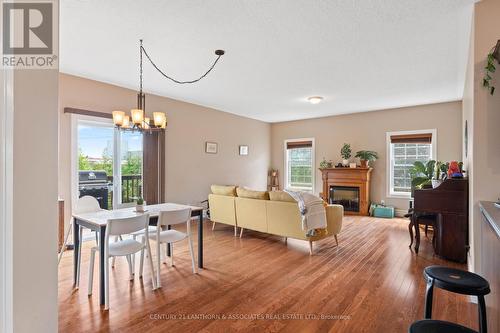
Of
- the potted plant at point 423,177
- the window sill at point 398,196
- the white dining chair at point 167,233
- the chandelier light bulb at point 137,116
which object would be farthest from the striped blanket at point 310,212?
the window sill at point 398,196

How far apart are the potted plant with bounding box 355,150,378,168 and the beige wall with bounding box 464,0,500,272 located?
449 cm

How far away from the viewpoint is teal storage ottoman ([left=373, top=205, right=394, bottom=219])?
6605 millimetres

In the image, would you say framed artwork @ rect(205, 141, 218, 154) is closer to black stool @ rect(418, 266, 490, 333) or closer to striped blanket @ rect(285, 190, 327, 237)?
striped blanket @ rect(285, 190, 327, 237)

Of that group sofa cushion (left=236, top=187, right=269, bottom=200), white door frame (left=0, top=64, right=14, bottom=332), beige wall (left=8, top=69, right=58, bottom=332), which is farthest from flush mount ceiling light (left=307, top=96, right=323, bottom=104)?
white door frame (left=0, top=64, right=14, bottom=332)

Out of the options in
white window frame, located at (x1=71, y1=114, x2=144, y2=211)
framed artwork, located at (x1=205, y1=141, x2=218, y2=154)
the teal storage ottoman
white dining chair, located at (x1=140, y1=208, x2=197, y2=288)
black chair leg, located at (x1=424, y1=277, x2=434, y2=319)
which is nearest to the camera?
black chair leg, located at (x1=424, y1=277, x2=434, y2=319)

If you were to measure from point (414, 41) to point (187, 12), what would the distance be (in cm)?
256

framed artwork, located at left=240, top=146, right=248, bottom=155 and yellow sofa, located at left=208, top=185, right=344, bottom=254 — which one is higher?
framed artwork, located at left=240, top=146, right=248, bottom=155

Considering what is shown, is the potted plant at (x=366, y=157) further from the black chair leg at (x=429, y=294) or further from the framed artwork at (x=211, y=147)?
the black chair leg at (x=429, y=294)

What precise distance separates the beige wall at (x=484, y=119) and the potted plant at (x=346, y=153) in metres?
4.77

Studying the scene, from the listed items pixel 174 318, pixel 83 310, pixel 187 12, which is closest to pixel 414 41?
pixel 187 12

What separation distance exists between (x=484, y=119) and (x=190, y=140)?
5179 mm

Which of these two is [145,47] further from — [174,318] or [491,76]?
[491,76]

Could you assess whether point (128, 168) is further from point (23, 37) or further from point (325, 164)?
point (325, 164)

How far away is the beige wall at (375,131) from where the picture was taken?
240 inches
